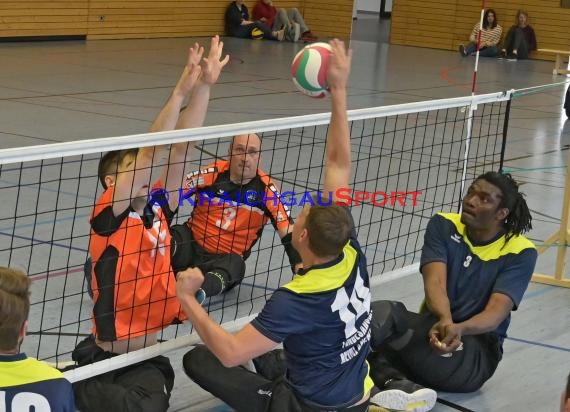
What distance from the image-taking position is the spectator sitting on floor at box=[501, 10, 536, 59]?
22016 mm

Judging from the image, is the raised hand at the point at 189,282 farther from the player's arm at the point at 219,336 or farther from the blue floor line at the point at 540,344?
the blue floor line at the point at 540,344

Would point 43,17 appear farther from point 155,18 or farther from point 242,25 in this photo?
point 242,25

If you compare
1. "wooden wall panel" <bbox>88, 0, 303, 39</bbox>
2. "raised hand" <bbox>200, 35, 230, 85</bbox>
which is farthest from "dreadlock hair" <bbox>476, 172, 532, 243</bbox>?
"wooden wall panel" <bbox>88, 0, 303, 39</bbox>

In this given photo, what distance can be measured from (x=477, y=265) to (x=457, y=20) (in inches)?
765

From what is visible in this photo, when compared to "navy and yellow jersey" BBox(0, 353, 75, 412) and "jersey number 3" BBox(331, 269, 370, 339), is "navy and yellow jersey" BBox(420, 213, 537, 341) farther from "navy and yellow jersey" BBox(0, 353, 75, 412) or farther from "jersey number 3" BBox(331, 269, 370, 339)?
"navy and yellow jersey" BBox(0, 353, 75, 412)

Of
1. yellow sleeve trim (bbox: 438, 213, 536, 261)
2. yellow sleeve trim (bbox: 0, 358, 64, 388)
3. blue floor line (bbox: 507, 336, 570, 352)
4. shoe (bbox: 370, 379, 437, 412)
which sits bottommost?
blue floor line (bbox: 507, 336, 570, 352)

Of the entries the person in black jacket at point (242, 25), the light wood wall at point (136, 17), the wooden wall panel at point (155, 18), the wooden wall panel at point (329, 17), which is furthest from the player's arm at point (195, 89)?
the wooden wall panel at point (329, 17)

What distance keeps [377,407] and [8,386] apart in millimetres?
1920

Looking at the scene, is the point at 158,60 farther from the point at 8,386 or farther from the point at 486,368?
the point at 8,386

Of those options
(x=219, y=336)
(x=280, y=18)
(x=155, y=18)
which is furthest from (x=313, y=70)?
(x=280, y=18)

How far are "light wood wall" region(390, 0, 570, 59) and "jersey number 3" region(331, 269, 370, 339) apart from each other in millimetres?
19330

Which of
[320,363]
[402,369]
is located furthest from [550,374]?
[320,363]

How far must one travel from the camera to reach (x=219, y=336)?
380 centimetres

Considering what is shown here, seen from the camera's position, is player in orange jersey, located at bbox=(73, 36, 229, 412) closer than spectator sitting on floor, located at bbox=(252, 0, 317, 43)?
Yes
